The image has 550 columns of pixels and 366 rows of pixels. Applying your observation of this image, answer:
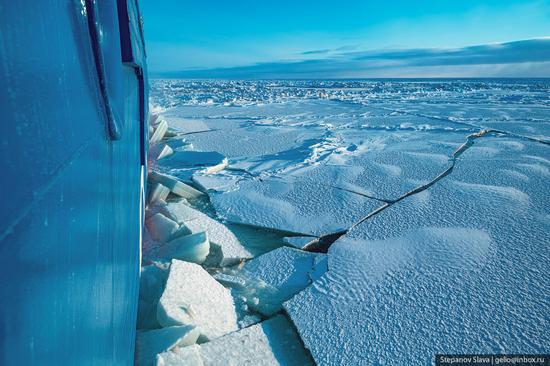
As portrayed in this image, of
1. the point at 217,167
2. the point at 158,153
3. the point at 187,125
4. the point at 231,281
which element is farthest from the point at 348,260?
the point at 187,125

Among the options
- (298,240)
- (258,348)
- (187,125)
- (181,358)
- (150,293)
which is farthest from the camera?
(187,125)

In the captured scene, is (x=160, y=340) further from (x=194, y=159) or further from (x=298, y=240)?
(x=194, y=159)

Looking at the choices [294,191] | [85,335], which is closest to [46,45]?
[85,335]

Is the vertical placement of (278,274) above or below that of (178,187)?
below

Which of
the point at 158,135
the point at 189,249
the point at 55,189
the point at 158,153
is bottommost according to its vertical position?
the point at 189,249

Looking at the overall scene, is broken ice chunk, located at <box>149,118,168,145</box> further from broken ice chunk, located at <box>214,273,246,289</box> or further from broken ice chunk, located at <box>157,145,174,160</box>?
broken ice chunk, located at <box>214,273,246,289</box>

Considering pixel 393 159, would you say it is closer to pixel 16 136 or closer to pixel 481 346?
pixel 481 346

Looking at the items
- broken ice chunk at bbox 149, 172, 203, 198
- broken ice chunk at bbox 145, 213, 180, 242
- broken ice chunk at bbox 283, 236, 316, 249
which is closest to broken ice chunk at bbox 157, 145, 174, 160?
broken ice chunk at bbox 149, 172, 203, 198
